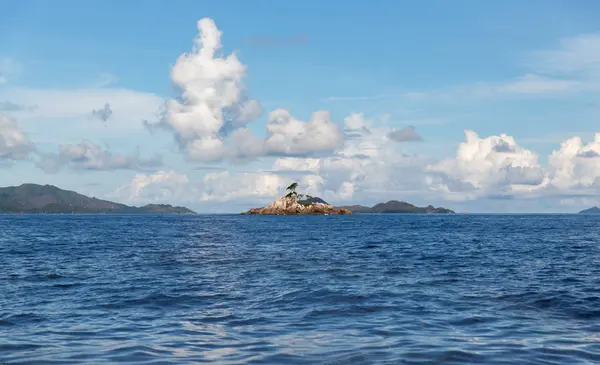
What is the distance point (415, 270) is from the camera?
41812mm

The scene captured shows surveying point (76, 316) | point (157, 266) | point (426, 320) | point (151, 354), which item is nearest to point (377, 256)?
point (157, 266)

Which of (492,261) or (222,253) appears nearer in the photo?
(492,261)

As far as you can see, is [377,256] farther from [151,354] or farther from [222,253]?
[151,354]

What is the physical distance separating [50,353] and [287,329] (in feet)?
28.1

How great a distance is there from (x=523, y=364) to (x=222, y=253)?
4563 cm

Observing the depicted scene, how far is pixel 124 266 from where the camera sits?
147 ft

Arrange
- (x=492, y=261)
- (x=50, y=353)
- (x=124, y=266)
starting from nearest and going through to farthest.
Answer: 1. (x=50, y=353)
2. (x=124, y=266)
3. (x=492, y=261)

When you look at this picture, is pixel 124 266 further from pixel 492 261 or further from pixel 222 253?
pixel 492 261

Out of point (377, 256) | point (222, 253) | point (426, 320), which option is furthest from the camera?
point (222, 253)

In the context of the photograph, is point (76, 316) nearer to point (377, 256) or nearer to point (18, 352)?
point (18, 352)

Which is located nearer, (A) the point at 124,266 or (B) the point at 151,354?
(B) the point at 151,354

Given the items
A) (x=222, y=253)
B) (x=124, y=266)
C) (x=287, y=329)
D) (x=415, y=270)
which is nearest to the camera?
(x=287, y=329)

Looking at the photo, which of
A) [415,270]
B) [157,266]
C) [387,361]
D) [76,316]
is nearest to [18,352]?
[76,316]

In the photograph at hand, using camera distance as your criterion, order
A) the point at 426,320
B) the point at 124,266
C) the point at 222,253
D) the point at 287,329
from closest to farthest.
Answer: the point at 287,329 < the point at 426,320 < the point at 124,266 < the point at 222,253
